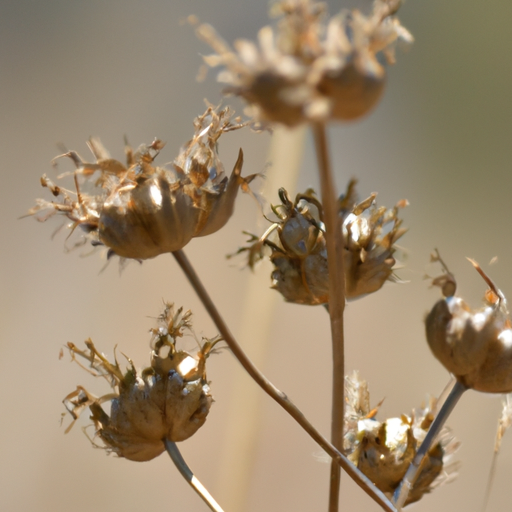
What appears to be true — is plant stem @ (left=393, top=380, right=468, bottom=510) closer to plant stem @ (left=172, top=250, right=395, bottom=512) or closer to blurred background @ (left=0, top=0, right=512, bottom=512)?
plant stem @ (left=172, top=250, right=395, bottom=512)

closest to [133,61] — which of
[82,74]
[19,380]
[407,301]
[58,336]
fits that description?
[82,74]

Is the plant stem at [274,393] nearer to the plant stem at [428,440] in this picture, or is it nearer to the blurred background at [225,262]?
the plant stem at [428,440]

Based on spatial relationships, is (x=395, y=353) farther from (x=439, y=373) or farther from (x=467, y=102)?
(x=467, y=102)

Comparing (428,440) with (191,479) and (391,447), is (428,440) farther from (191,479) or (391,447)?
(191,479)

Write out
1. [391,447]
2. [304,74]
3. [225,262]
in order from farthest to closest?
[225,262] < [391,447] < [304,74]

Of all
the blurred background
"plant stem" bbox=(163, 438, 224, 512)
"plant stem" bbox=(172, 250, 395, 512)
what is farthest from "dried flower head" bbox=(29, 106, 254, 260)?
the blurred background

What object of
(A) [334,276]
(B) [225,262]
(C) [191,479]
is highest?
(B) [225,262]

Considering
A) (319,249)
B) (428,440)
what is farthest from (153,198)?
(428,440)
